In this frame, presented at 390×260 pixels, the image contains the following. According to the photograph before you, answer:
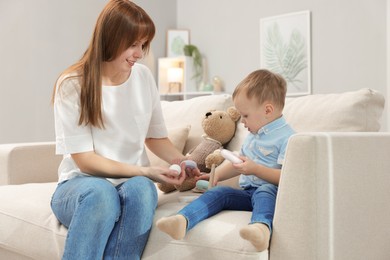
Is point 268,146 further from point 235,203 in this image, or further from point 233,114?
point 233,114

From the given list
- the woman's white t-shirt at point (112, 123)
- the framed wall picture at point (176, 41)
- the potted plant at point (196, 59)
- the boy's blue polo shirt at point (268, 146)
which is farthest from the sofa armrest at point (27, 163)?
the framed wall picture at point (176, 41)

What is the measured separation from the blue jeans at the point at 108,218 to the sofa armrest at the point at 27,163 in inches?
33.3

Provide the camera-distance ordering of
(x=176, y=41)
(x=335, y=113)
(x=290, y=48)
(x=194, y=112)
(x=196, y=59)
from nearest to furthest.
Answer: (x=335, y=113), (x=194, y=112), (x=290, y=48), (x=196, y=59), (x=176, y=41)

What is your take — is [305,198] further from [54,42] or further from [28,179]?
[54,42]

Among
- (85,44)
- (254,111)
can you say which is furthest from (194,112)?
(85,44)

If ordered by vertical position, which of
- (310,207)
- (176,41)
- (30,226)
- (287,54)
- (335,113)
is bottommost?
(30,226)

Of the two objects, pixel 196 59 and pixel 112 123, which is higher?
pixel 196 59

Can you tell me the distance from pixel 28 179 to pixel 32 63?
7.76 feet

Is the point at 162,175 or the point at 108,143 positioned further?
the point at 108,143

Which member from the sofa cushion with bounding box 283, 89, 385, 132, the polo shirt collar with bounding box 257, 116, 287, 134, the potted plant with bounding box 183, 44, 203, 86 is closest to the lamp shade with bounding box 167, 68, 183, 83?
the potted plant with bounding box 183, 44, 203, 86

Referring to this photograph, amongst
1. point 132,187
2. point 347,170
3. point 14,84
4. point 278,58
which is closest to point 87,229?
point 132,187

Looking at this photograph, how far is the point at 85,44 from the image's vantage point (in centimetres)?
496

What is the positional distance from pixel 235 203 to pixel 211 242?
0.76 ft

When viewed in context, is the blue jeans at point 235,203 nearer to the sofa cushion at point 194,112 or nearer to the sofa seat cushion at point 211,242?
the sofa seat cushion at point 211,242
